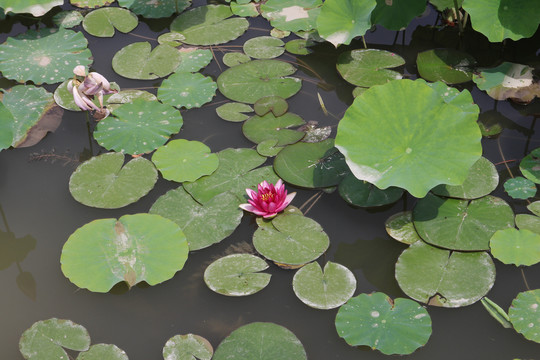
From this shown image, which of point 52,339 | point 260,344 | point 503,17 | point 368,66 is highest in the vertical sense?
point 503,17

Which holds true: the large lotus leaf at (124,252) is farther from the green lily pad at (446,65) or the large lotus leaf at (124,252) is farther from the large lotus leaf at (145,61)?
the green lily pad at (446,65)

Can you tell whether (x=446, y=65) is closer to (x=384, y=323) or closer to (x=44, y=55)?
(x=384, y=323)

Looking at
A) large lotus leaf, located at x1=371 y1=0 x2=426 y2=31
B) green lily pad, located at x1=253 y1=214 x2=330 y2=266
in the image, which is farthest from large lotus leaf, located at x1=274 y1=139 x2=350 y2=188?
large lotus leaf, located at x1=371 y1=0 x2=426 y2=31

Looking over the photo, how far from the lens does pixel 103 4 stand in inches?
202

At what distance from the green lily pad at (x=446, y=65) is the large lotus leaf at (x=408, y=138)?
3.78ft

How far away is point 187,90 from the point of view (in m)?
4.19

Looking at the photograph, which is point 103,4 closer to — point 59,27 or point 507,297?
point 59,27

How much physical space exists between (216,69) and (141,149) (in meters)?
1.10

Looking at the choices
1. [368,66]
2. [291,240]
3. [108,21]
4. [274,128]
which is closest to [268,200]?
[291,240]

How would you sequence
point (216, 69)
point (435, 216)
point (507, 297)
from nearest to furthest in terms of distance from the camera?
1. point (507, 297)
2. point (435, 216)
3. point (216, 69)

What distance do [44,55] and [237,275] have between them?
8.71 ft

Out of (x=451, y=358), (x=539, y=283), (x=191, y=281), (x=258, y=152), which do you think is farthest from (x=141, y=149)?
(x=539, y=283)

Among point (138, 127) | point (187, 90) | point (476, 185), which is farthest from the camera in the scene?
point (187, 90)

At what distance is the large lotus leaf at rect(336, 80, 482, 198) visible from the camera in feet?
10.1
